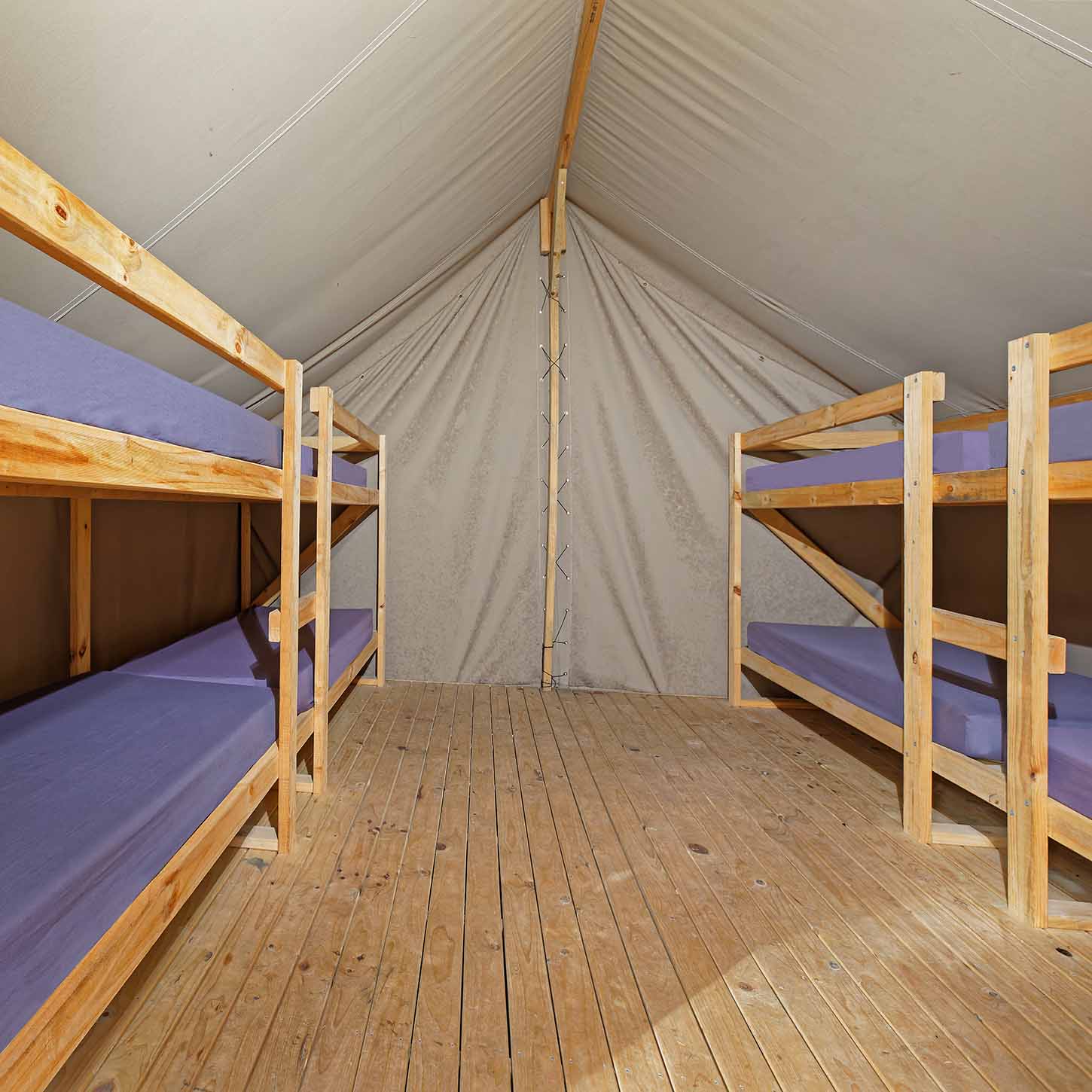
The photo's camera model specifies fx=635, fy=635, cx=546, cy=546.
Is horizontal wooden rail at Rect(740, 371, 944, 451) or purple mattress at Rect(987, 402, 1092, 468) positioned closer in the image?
purple mattress at Rect(987, 402, 1092, 468)

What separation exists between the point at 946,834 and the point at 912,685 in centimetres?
42

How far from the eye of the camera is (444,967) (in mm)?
1241

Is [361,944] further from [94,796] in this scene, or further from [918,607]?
[918,607]

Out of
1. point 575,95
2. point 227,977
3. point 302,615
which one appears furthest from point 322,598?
point 575,95

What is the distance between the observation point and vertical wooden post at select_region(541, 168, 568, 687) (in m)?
3.37

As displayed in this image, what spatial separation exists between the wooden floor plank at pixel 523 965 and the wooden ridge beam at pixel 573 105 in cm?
262

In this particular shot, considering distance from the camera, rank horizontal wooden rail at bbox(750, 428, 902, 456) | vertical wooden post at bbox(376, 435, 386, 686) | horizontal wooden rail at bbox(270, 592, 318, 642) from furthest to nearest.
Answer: vertical wooden post at bbox(376, 435, 386, 686) < horizontal wooden rail at bbox(750, 428, 902, 456) < horizontal wooden rail at bbox(270, 592, 318, 642)

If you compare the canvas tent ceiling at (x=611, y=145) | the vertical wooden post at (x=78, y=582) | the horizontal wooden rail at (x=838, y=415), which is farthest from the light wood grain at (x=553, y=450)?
the vertical wooden post at (x=78, y=582)

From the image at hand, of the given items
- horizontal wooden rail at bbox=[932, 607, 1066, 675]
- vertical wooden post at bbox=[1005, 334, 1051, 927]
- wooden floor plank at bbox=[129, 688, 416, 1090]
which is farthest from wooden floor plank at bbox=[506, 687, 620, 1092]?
horizontal wooden rail at bbox=[932, 607, 1066, 675]

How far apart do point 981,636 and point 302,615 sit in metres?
1.79

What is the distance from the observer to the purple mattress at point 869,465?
1720 millimetres

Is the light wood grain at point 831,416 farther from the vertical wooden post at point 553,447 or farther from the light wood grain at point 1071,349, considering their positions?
the vertical wooden post at point 553,447

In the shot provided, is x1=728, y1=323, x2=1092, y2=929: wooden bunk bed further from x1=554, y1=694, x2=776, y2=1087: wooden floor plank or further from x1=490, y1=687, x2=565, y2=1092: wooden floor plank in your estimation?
x1=490, y1=687, x2=565, y2=1092: wooden floor plank

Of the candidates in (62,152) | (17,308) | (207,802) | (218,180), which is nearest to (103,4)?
(62,152)
